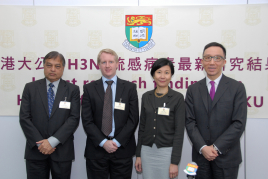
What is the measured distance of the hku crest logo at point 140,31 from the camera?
277cm

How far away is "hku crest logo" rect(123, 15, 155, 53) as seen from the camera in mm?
2768

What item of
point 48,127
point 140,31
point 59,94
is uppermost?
point 140,31

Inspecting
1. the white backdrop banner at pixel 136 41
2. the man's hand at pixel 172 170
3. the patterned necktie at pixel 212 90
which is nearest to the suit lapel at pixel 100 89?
the white backdrop banner at pixel 136 41

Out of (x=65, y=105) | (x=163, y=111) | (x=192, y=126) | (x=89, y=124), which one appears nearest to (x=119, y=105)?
(x=89, y=124)

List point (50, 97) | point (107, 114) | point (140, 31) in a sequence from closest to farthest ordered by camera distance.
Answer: point (107, 114) → point (50, 97) → point (140, 31)

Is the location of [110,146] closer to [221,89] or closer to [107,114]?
[107,114]

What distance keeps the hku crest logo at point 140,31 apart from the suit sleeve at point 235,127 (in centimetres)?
137

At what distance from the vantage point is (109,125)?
2.15m

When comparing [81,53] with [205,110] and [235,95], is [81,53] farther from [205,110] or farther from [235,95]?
[235,95]

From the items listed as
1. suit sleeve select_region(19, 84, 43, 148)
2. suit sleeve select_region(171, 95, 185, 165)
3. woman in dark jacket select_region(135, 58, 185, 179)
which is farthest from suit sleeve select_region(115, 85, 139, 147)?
suit sleeve select_region(19, 84, 43, 148)

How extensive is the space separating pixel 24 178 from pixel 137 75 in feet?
7.60

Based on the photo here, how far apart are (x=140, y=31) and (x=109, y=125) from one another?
1434mm

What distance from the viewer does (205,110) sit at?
195 cm

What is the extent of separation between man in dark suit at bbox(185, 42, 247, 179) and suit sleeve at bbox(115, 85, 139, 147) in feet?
1.92
